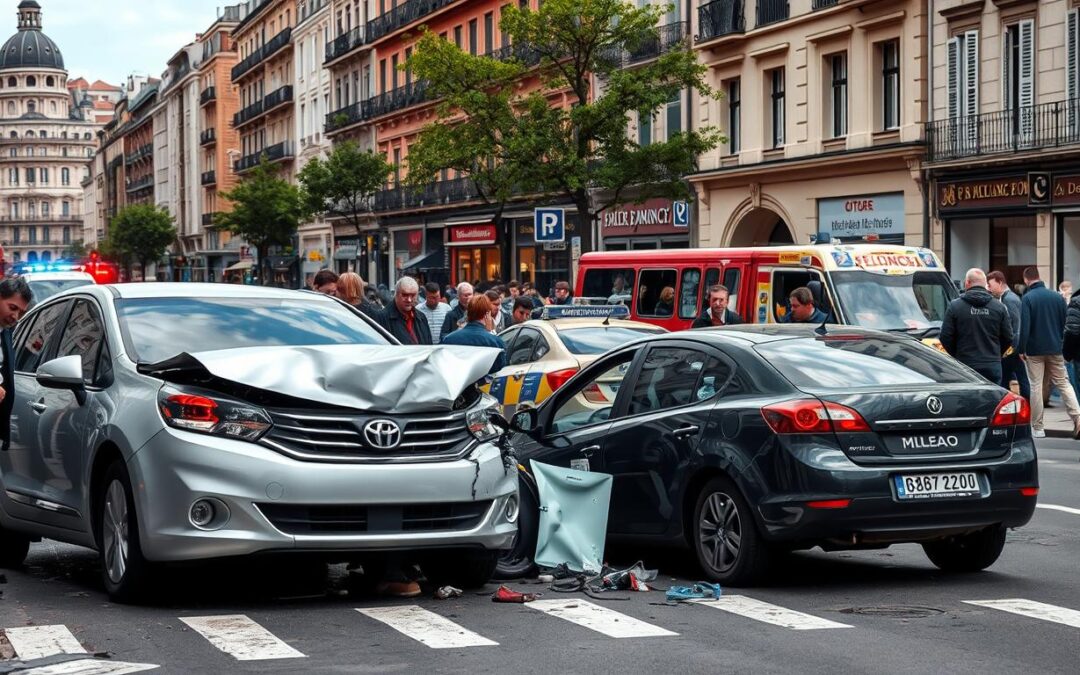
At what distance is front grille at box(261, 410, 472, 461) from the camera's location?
8445 mm

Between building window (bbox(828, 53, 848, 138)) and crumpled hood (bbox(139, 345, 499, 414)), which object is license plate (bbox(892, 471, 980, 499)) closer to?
crumpled hood (bbox(139, 345, 499, 414))

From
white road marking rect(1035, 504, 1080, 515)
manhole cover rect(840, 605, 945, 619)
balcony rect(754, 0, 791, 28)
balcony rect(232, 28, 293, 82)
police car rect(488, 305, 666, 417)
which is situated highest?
balcony rect(232, 28, 293, 82)

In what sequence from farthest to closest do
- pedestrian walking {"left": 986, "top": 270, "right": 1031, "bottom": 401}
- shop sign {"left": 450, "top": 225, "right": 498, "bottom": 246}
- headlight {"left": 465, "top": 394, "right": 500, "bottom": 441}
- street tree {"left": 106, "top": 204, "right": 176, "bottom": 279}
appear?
street tree {"left": 106, "top": 204, "right": 176, "bottom": 279} < shop sign {"left": 450, "top": 225, "right": 498, "bottom": 246} < pedestrian walking {"left": 986, "top": 270, "right": 1031, "bottom": 401} < headlight {"left": 465, "top": 394, "right": 500, "bottom": 441}

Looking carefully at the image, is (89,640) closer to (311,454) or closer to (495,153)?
(311,454)

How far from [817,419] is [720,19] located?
114 feet

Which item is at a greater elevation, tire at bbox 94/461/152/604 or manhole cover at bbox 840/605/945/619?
tire at bbox 94/461/152/604

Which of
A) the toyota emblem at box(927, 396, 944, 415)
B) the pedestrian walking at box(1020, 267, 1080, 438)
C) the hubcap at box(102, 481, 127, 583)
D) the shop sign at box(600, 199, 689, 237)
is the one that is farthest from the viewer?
the shop sign at box(600, 199, 689, 237)

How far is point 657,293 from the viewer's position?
25.9 m

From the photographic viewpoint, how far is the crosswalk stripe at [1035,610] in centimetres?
840

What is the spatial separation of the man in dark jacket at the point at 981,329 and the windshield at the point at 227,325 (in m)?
9.18

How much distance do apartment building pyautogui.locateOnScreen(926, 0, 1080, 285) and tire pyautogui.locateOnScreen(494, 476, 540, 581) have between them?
2237 centimetres

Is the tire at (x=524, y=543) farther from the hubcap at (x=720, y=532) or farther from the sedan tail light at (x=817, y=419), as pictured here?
the sedan tail light at (x=817, y=419)

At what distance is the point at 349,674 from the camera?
7.03 meters

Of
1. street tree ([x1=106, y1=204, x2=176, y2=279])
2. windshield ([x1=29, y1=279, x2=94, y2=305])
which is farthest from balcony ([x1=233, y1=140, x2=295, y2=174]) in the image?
windshield ([x1=29, y1=279, x2=94, y2=305])
